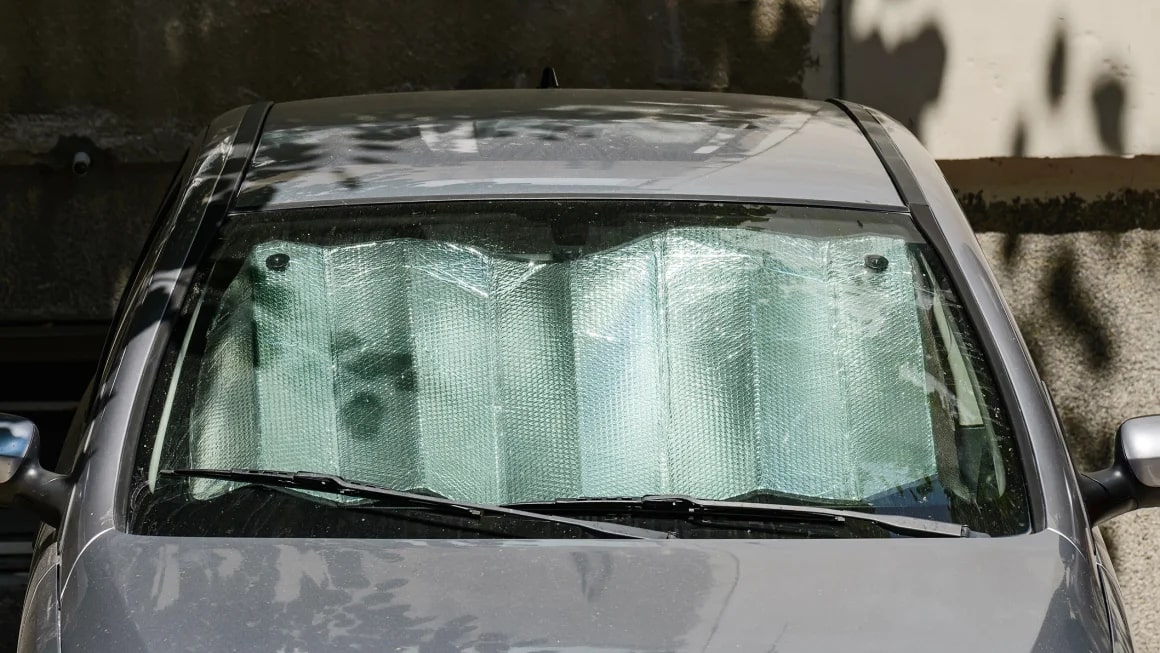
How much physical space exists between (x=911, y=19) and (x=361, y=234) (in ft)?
11.8

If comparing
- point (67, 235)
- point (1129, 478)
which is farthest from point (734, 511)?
point (67, 235)

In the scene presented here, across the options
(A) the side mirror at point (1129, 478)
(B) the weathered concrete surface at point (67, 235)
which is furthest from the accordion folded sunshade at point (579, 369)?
(B) the weathered concrete surface at point (67, 235)

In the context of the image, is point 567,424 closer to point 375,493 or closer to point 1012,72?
point 375,493

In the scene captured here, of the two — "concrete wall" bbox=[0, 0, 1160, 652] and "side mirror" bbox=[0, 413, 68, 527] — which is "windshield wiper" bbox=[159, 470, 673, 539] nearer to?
"side mirror" bbox=[0, 413, 68, 527]

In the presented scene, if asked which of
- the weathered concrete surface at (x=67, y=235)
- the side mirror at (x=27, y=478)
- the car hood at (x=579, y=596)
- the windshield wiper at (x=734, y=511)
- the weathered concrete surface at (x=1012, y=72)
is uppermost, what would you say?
the weathered concrete surface at (x=1012, y=72)

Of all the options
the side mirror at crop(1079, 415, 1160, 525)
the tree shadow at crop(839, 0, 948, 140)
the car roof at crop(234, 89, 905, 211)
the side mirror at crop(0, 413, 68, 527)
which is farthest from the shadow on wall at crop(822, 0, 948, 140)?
the side mirror at crop(0, 413, 68, 527)

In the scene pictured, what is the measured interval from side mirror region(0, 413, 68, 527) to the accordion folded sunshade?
0.24 meters

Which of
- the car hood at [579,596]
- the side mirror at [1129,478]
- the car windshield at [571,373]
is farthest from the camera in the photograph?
the side mirror at [1129,478]

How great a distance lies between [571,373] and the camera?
94.3 inches

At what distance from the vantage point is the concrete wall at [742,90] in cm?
539

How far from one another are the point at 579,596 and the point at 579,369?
0.56m

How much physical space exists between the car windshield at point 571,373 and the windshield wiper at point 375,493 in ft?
0.04

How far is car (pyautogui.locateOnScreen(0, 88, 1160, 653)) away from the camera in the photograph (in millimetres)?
1939

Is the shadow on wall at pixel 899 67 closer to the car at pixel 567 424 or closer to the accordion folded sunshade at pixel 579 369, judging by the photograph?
the car at pixel 567 424
